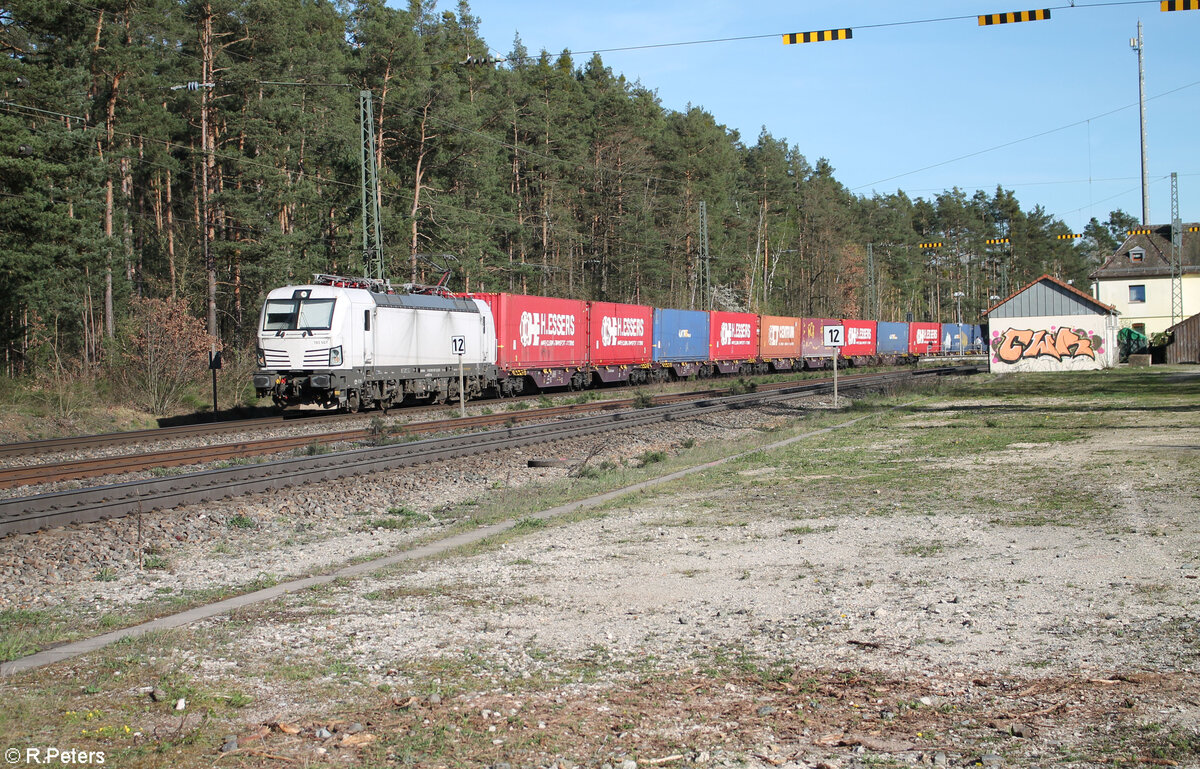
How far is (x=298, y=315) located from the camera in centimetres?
2320

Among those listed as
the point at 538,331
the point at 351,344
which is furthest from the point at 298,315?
the point at 538,331

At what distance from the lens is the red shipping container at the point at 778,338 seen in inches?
1971

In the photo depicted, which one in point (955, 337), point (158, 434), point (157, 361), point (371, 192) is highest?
point (371, 192)

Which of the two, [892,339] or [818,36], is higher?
[818,36]

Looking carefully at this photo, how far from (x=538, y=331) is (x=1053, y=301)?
88.5 feet

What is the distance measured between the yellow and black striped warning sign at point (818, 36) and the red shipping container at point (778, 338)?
32.6 m

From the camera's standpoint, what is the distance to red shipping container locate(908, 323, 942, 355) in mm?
68875

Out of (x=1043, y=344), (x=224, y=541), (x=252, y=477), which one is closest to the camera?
(x=224, y=541)

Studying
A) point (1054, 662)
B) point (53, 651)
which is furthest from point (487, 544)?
point (1054, 662)

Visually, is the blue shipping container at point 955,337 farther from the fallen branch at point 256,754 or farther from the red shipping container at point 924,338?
the fallen branch at point 256,754

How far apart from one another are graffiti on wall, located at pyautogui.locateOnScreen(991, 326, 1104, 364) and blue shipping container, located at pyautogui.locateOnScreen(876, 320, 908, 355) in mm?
16207

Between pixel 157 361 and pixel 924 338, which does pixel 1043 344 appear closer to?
pixel 924 338

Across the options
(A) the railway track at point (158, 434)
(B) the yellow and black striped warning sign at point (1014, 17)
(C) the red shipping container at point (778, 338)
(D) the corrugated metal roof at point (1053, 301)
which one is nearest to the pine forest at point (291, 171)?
(C) the red shipping container at point (778, 338)

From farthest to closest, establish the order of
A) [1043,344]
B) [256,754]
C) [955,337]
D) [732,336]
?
1. [955,337]
2. [732,336]
3. [1043,344]
4. [256,754]
